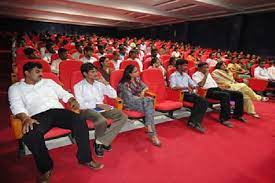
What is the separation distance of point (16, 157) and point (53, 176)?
550 millimetres

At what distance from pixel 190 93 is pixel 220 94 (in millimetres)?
540

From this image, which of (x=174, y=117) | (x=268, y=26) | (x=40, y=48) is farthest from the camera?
(x=268, y=26)

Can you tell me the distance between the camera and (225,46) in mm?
12109

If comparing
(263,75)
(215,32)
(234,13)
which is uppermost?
(234,13)

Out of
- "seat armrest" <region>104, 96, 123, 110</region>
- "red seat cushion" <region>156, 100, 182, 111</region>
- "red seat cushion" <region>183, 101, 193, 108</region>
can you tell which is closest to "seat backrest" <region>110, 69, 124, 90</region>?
"seat armrest" <region>104, 96, 123, 110</region>

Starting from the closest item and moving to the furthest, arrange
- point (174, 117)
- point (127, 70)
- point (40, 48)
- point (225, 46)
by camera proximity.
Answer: point (127, 70) → point (174, 117) → point (40, 48) → point (225, 46)

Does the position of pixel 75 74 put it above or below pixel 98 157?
above

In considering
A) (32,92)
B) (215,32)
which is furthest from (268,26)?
(32,92)

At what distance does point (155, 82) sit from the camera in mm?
3551

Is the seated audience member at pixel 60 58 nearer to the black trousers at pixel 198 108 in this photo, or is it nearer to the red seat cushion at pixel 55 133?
the red seat cushion at pixel 55 133

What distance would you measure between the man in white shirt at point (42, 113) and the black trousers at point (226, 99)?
2322 mm

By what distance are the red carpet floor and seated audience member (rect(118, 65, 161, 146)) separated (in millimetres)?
216

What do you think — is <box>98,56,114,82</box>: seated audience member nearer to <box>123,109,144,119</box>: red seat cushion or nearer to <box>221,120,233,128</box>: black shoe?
<box>123,109,144,119</box>: red seat cushion

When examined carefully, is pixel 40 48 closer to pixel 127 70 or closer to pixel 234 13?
pixel 127 70
